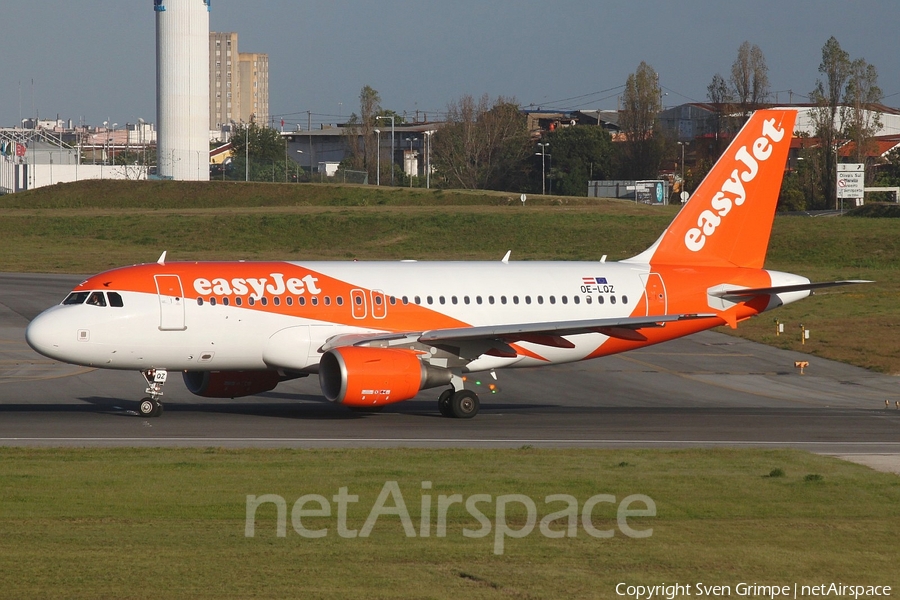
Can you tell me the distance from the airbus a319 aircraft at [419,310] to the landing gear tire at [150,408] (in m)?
0.04

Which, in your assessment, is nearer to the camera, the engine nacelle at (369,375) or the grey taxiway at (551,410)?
the grey taxiway at (551,410)

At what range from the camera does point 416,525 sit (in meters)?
16.6

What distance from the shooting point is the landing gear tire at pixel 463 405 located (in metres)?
Result: 30.7

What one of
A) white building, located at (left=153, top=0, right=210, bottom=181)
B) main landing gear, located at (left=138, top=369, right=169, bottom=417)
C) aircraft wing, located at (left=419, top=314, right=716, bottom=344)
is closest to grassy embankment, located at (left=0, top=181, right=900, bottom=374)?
white building, located at (left=153, top=0, right=210, bottom=181)

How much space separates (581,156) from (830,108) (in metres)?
41.3

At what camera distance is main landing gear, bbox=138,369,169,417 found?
1181 inches

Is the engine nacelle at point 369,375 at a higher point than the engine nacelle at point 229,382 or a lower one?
higher

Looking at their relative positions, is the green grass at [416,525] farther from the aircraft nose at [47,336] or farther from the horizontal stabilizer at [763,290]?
the horizontal stabilizer at [763,290]

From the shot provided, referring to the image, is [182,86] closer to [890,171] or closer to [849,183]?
[849,183]

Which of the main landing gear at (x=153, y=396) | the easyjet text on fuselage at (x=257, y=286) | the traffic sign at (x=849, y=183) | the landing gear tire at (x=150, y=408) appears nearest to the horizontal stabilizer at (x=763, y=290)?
the easyjet text on fuselage at (x=257, y=286)

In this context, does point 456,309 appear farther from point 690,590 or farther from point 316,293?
point 690,590

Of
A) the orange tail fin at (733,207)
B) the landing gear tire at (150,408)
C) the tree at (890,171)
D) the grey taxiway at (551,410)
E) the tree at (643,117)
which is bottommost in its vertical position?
the grey taxiway at (551,410)

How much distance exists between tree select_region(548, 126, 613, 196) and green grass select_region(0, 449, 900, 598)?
136m

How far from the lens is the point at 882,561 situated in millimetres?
14797
